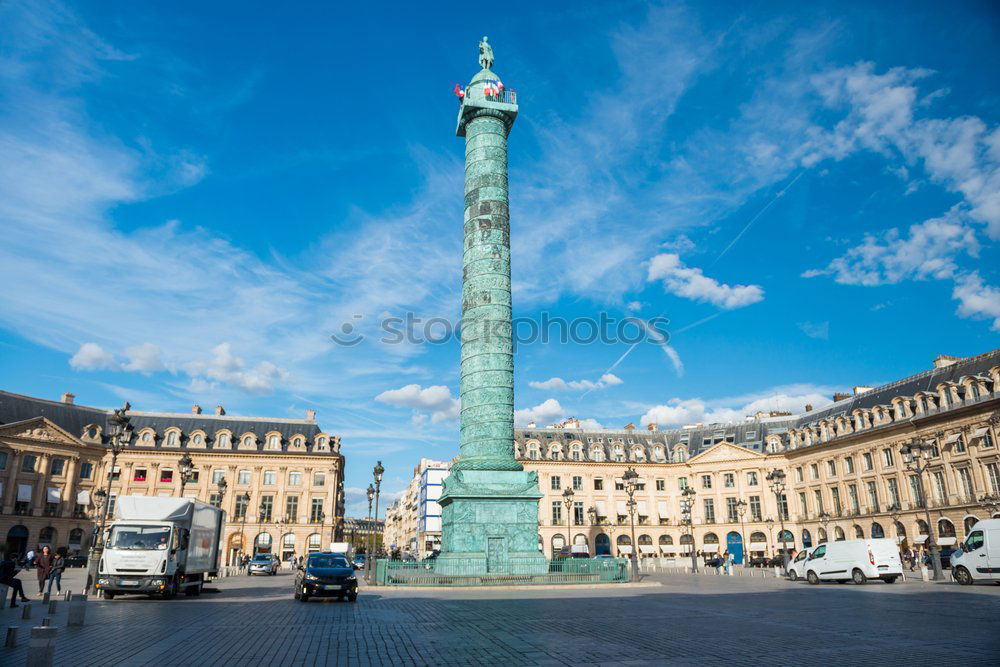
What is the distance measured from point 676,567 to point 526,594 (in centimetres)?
2783

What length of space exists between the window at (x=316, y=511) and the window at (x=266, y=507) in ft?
10.9

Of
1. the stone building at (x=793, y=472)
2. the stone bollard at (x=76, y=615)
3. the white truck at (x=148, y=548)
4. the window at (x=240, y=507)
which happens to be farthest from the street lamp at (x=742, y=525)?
the stone bollard at (x=76, y=615)

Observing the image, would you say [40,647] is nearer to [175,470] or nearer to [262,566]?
[262,566]

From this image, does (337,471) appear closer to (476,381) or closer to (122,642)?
(476,381)

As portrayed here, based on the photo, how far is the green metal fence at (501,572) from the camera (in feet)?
77.6

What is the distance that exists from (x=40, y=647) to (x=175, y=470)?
58.7 meters

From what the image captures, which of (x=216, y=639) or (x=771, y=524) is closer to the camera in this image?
(x=216, y=639)

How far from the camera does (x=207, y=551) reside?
74.4ft

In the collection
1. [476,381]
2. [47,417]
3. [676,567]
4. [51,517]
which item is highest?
[47,417]

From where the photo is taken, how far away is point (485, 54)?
3366 centimetres

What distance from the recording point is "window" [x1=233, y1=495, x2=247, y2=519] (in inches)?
2297

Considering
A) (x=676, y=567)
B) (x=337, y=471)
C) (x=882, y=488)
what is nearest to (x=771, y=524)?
(x=882, y=488)

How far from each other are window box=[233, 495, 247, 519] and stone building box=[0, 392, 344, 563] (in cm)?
8

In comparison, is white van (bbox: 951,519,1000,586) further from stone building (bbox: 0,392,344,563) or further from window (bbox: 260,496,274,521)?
window (bbox: 260,496,274,521)
